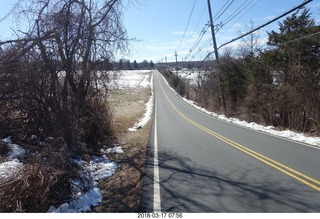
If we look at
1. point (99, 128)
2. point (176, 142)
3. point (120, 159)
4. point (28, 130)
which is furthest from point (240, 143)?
point (28, 130)

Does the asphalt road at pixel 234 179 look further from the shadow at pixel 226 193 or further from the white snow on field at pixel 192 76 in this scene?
the white snow on field at pixel 192 76

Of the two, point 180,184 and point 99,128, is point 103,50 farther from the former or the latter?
point 180,184

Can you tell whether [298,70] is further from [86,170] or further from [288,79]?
[86,170]

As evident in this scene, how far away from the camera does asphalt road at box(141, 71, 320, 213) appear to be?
549cm

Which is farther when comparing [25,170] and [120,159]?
[120,159]

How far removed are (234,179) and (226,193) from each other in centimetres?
107

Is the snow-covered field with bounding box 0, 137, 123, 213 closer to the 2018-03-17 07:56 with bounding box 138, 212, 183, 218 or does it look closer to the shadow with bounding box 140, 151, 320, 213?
the shadow with bounding box 140, 151, 320, 213

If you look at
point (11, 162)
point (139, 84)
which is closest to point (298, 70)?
point (11, 162)

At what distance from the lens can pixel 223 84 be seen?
111 ft


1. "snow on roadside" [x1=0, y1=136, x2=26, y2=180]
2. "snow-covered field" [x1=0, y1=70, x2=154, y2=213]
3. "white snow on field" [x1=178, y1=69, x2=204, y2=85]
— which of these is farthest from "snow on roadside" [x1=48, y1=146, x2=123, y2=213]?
"white snow on field" [x1=178, y1=69, x2=204, y2=85]

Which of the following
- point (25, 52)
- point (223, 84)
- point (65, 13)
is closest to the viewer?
point (25, 52)

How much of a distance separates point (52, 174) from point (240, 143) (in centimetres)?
826

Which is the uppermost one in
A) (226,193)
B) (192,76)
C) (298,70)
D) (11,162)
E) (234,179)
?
(298,70)

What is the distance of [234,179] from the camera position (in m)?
7.08
